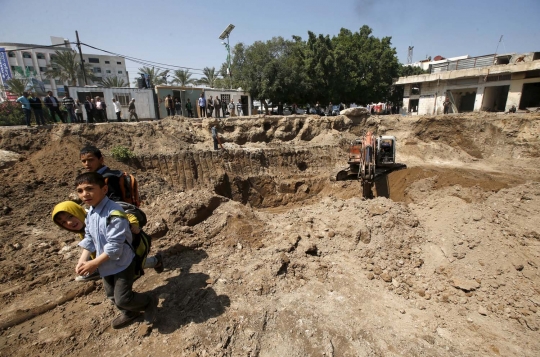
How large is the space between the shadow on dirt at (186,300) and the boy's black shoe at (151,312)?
66 mm

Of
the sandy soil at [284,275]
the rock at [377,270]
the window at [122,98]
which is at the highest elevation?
the window at [122,98]

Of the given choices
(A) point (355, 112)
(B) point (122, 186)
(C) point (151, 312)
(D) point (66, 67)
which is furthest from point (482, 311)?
(D) point (66, 67)

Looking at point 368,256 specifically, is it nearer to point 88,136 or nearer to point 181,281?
point 181,281

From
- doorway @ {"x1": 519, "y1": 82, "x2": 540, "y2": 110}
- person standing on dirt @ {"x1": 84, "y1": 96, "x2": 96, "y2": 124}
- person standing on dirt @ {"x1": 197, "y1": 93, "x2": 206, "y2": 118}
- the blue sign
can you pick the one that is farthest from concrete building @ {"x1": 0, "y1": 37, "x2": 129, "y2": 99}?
doorway @ {"x1": 519, "y1": 82, "x2": 540, "y2": 110}

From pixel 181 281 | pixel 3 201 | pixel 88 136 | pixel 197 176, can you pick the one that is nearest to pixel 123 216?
pixel 181 281

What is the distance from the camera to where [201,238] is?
17.5 ft

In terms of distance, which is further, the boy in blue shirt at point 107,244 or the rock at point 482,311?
the rock at point 482,311

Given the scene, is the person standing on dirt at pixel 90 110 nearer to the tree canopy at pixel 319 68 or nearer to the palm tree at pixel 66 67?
the tree canopy at pixel 319 68

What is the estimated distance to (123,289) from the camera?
2908 mm

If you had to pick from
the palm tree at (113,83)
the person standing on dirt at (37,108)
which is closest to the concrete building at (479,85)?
the person standing on dirt at (37,108)

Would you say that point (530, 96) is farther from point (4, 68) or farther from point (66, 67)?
point (4, 68)

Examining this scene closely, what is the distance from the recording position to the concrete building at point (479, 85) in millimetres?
18594

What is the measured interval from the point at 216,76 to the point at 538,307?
3789cm

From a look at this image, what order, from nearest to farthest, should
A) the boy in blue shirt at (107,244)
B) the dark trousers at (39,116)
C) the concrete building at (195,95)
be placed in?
the boy in blue shirt at (107,244), the dark trousers at (39,116), the concrete building at (195,95)
